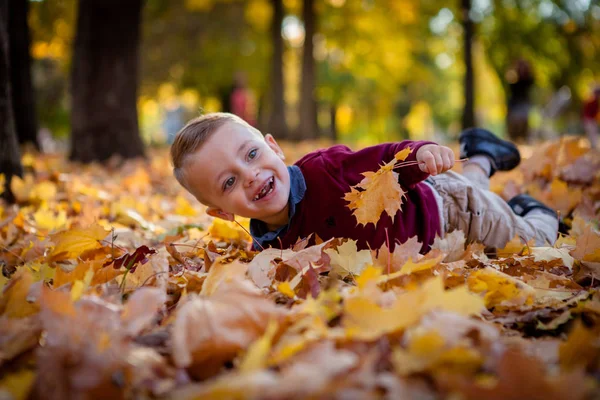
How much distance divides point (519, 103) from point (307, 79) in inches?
191

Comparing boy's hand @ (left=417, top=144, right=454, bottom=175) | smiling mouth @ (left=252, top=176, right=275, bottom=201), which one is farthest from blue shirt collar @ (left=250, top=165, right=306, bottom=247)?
boy's hand @ (left=417, top=144, right=454, bottom=175)

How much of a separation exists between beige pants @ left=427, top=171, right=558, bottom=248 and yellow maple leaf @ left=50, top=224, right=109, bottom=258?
1469 mm

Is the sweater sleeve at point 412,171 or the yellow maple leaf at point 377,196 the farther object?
the sweater sleeve at point 412,171

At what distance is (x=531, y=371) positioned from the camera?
2.99 ft

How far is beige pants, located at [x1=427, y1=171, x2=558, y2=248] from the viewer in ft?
8.36

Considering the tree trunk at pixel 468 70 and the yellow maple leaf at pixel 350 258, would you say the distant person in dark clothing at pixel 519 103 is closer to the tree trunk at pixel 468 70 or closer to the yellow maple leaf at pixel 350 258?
the tree trunk at pixel 468 70

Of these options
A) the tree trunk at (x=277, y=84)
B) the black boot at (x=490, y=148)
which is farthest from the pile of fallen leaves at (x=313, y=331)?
the tree trunk at (x=277, y=84)

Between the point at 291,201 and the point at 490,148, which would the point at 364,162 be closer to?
the point at 291,201

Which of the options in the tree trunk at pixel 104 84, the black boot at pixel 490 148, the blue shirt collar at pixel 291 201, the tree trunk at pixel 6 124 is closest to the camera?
the blue shirt collar at pixel 291 201

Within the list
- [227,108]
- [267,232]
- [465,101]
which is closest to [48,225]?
[267,232]

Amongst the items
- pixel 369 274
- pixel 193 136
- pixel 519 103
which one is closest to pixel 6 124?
pixel 193 136

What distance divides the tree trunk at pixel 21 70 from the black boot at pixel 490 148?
7.00 meters

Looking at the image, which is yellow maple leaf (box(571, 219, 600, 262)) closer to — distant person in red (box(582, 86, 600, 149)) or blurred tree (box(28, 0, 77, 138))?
distant person in red (box(582, 86, 600, 149))

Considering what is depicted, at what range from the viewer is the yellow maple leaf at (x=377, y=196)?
1873 mm
